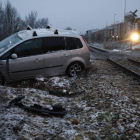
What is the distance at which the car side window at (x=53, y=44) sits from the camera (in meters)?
6.15

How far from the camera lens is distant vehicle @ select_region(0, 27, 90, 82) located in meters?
5.63

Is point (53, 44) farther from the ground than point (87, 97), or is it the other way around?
point (53, 44)

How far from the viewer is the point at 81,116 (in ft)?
11.7

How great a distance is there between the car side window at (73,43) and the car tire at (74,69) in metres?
0.66

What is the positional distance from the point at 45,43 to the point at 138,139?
449 cm

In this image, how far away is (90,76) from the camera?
23.2 ft

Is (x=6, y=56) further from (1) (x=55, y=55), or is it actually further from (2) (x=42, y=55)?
(1) (x=55, y=55)

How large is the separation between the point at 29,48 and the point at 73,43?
5.81 ft

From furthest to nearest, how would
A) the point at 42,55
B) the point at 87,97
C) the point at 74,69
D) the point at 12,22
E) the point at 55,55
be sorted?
the point at 12,22
the point at 74,69
the point at 55,55
the point at 42,55
the point at 87,97

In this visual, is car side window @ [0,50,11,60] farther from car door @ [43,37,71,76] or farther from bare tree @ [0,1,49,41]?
bare tree @ [0,1,49,41]

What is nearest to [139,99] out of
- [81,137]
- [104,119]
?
[104,119]

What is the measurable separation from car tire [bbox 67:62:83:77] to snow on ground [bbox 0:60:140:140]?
48.6 inches

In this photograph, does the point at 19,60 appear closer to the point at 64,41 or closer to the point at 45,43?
the point at 45,43

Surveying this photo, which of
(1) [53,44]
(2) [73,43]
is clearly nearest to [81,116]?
(1) [53,44]
